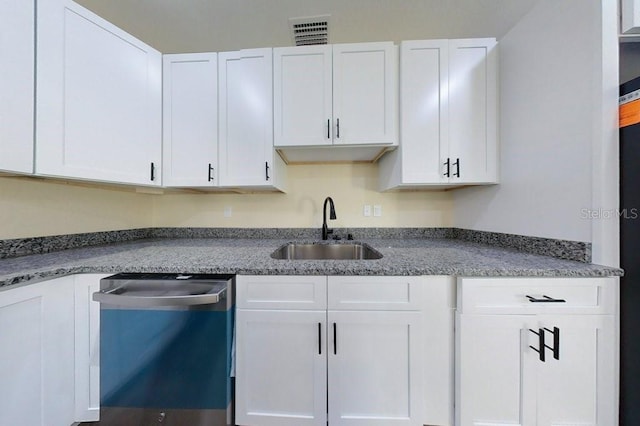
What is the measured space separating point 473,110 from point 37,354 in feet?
8.76

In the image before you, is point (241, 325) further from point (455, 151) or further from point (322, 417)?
point (455, 151)

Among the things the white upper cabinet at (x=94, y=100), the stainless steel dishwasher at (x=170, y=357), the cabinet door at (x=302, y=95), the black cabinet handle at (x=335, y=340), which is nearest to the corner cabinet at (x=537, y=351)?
the black cabinet handle at (x=335, y=340)

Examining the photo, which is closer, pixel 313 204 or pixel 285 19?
pixel 285 19

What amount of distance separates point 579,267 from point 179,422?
77.8 inches

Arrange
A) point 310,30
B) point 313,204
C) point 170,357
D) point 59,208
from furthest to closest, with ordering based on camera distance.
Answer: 1. point 313,204
2. point 310,30
3. point 59,208
4. point 170,357

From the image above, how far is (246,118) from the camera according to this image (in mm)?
1618

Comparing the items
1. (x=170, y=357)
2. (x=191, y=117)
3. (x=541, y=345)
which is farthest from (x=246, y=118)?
(x=541, y=345)

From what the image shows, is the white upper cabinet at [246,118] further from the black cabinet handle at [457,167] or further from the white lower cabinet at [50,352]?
the black cabinet handle at [457,167]

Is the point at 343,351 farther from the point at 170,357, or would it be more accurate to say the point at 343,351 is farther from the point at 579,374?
the point at 579,374

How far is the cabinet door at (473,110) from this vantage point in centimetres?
151

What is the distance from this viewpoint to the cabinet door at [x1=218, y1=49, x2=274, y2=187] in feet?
5.26

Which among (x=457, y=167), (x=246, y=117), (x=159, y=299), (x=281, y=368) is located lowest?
(x=281, y=368)

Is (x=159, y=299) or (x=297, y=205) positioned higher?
(x=297, y=205)

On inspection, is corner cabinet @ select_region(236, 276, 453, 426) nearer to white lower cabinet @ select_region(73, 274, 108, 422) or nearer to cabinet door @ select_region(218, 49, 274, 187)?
white lower cabinet @ select_region(73, 274, 108, 422)
